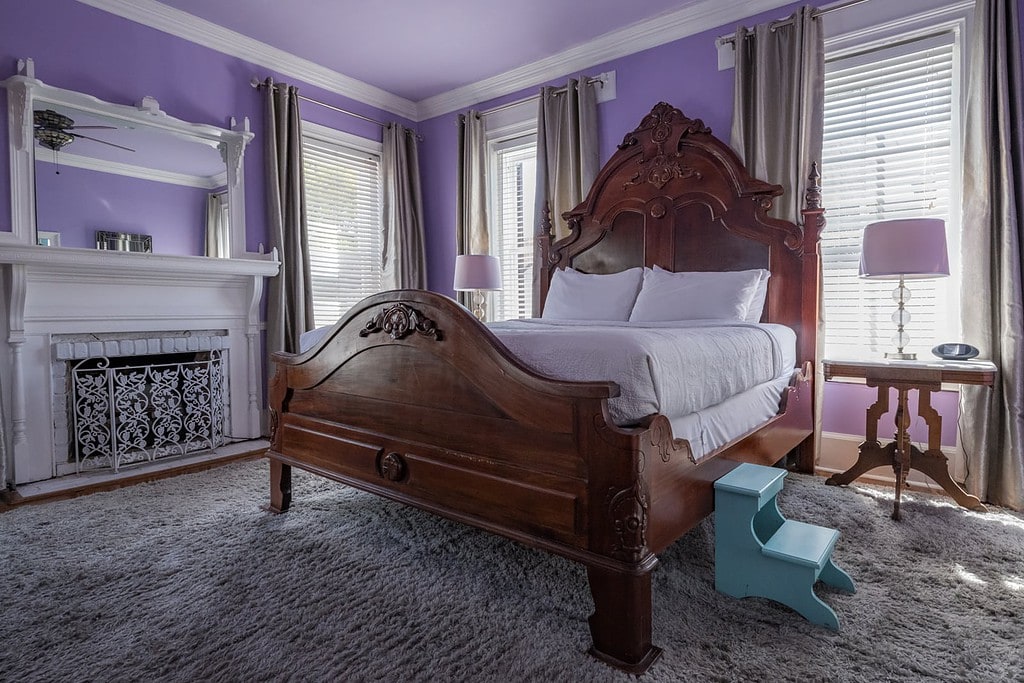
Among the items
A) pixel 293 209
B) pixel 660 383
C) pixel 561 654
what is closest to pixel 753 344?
pixel 660 383

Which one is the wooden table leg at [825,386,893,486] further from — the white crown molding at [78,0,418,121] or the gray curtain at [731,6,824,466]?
the white crown molding at [78,0,418,121]

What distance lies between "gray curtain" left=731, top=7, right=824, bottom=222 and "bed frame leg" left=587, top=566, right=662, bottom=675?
2424 millimetres

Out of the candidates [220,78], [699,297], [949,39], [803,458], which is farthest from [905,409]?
[220,78]

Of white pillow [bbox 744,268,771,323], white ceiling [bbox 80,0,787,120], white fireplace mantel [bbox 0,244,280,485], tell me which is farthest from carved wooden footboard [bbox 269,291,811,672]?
white ceiling [bbox 80,0,787,120]

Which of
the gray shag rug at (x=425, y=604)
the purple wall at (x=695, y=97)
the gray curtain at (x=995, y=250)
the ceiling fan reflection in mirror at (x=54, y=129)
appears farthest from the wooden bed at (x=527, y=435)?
the ceiling fan reflection in mirror at (x=54, y=129)

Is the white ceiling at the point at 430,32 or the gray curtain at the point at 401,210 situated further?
the gray curtain at the point at 401,210

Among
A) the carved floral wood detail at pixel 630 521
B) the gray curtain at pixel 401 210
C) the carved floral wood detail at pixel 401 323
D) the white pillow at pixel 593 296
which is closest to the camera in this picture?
the carved floral wood detail at pixel 630 521

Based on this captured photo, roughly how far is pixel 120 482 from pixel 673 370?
2.89 metres

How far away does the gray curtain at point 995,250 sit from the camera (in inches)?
98.3

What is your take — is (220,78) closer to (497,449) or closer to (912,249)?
(497,449)

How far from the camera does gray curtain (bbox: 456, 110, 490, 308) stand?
4590mm

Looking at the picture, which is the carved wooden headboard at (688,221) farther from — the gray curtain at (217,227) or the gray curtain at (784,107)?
the gray curtain at (217,227)

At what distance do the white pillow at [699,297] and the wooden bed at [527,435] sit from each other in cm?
27

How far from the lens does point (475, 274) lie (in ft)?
Answer: 13.1
